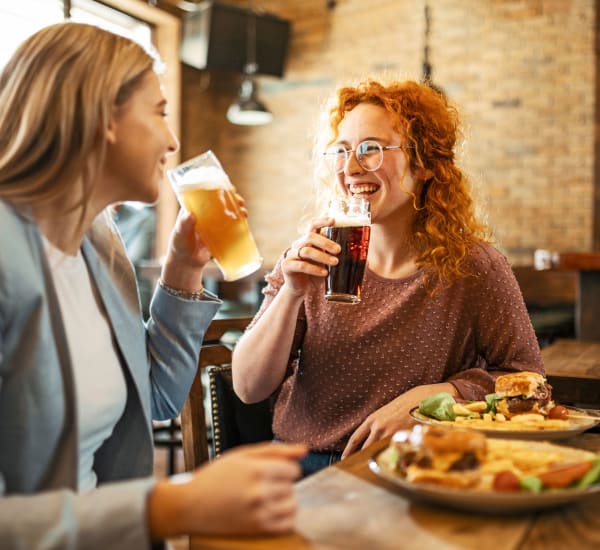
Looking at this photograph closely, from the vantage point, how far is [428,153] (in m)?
1.86

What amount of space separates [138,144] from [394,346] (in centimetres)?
82

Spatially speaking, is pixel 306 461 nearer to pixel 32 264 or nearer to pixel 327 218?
pixel 327 218

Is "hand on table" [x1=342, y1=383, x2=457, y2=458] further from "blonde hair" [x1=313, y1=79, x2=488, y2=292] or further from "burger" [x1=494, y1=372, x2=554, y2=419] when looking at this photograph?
"blonde hair" [x1=313, y1=79, x2=488, y2=292]

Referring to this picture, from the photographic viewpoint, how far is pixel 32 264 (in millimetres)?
1009

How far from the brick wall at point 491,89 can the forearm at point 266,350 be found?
3.91 meters

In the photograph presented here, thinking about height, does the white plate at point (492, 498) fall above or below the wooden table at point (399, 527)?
above

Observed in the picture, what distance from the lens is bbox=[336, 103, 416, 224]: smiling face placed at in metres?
1.76

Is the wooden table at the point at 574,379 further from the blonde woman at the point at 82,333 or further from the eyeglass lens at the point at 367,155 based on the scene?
the blonde woman at the point at 82,333

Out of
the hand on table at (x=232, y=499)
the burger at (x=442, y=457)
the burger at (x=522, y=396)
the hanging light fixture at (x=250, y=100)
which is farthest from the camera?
the hanging light fixture at (x=250, y=100)

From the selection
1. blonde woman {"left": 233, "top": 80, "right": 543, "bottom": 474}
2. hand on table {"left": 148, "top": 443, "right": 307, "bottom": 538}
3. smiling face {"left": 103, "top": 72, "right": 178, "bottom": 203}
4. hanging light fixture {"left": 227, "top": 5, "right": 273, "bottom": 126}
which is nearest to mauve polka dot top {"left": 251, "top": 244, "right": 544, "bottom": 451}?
blonde woman {"left": 233, "top": 80, "right": 543, "bottom": 474}

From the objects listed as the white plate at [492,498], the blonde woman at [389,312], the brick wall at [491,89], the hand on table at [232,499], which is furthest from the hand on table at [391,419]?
the brick wall at [491,89]

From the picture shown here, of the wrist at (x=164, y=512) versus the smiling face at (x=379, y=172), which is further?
the smiling face at (x=379, y=172)

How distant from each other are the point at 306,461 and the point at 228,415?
8.7 inches

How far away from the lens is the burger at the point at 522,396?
125 centimetres
